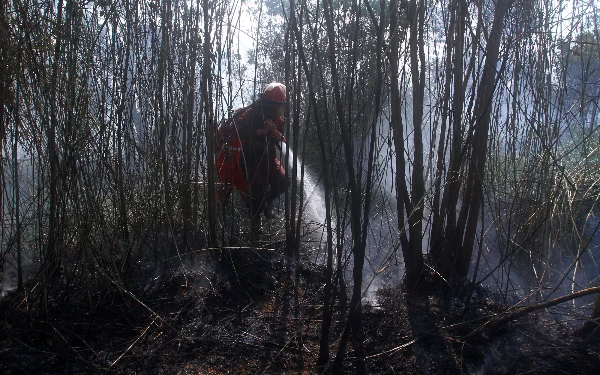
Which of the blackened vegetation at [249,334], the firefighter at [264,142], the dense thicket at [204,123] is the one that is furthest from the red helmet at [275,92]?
the blackened vegetation at [249,334]

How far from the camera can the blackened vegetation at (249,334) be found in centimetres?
170

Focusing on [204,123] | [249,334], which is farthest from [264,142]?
[249,334]

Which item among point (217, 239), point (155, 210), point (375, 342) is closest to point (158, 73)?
point (155, 210)

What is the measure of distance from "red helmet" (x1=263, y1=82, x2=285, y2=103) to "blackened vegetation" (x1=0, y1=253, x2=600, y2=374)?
156 cm

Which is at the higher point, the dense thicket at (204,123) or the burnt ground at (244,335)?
the dense thicket at (204,123)

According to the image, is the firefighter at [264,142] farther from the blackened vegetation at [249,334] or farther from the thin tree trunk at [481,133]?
the thin tree trunk at [481,133]

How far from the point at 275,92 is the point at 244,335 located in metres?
1.99

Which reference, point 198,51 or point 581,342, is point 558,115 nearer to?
point 581,342

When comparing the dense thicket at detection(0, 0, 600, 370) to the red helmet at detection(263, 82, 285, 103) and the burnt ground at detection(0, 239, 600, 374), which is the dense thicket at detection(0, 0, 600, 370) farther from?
the red helmet at detection(263, 82, 285, 103)

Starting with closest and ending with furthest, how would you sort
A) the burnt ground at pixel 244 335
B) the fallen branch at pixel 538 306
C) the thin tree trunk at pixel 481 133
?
the fallen branch at pixel 538 306
the burnt ground at pixel 244 335
the thin tree trunk at pixel 481 133

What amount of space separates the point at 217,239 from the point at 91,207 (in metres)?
0.91

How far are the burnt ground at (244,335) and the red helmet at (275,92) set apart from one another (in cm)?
157

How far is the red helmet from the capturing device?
11.6 ft

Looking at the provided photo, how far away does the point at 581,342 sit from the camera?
1736mm
